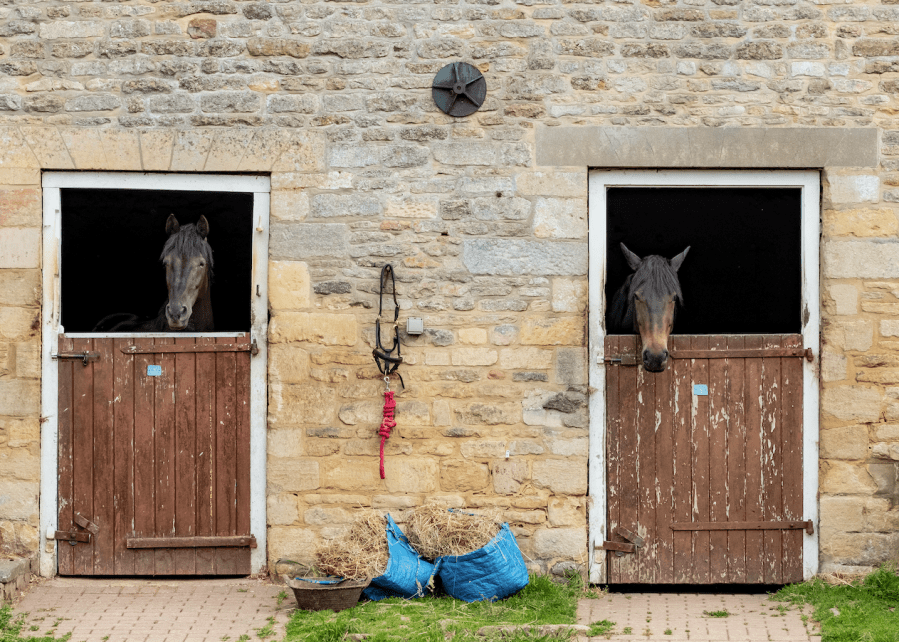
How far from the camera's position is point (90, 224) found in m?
6.00

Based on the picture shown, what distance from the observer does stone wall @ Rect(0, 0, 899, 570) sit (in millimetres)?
5723

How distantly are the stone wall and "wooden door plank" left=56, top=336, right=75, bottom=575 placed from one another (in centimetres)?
17

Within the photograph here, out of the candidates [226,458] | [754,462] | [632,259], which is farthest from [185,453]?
[754,462]

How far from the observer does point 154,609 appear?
5.37m

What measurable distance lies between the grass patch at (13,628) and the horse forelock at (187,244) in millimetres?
2275

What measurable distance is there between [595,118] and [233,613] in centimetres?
373

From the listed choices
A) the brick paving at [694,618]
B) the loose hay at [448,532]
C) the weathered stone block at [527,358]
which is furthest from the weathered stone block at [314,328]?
the brick paving at [694,618]

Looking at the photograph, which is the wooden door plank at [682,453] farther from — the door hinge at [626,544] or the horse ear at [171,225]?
the horse ear at [171,225]

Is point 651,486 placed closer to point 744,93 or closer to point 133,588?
point 744,93

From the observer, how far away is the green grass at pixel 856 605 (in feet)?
15.8

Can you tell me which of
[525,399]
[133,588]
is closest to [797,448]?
[525,399]

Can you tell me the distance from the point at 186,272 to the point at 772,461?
3.95 metres

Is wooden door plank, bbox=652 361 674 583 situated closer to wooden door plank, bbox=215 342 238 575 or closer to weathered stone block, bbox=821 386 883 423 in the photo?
weathered stone block, bbox=821 386 883 423

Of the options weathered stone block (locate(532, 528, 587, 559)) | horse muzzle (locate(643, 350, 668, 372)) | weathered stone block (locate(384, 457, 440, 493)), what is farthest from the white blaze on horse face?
horse muzzle (locate(643, 350, 668, 372))
